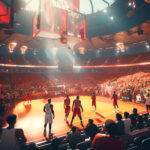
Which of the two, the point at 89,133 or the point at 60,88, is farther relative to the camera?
the point at 60,88

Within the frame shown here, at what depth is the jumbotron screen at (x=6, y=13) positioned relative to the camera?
570 cm

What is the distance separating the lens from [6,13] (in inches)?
226

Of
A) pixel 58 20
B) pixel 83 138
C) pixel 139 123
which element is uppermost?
pixel 58 20

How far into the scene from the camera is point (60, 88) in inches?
1312

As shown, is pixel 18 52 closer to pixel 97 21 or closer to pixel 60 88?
pixel 60 88

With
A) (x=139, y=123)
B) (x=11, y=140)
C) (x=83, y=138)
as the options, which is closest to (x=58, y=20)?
(x=139, y=123)

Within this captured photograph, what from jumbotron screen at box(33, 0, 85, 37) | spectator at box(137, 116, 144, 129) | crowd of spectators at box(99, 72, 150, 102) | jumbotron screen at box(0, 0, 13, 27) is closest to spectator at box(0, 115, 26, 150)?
jumbotron screen at box(0, 0, 13, 27)

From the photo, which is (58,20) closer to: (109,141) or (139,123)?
(139,123)

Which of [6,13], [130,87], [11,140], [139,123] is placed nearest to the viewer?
[11,140]

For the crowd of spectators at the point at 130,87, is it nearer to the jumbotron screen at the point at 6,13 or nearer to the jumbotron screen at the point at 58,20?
the jumbotron screen at the point at 58,20

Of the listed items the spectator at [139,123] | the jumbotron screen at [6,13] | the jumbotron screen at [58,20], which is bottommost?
the spectator at [139,123]

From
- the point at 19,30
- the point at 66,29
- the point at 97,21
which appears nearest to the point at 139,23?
the point at 97,21

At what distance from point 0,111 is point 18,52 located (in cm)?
2878

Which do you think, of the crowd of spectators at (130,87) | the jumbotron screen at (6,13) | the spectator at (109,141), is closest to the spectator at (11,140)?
the spectator at (109,141)
